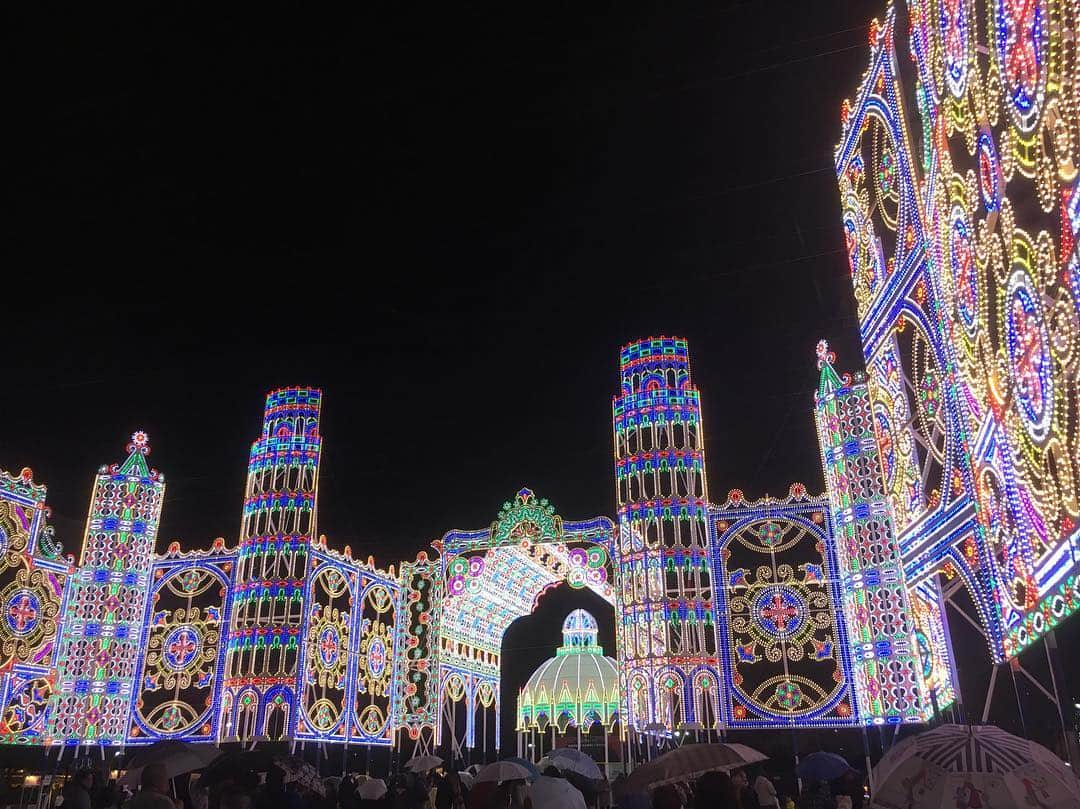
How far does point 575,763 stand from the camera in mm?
13734

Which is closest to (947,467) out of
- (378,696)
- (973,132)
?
(973,132)

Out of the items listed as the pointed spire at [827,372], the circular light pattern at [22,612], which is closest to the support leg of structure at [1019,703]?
the pointed spire at [827,372]

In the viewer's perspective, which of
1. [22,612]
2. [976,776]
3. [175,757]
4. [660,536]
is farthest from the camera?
[22,612]

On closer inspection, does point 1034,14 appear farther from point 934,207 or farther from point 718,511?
point 718,511

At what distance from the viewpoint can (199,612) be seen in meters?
29.2

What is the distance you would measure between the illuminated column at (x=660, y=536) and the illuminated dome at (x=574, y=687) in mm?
15759

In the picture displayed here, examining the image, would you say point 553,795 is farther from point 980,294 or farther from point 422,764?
point 422,764

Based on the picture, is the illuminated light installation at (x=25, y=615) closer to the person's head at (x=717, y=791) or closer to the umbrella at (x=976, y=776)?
the person's head at (x=717, y=791)

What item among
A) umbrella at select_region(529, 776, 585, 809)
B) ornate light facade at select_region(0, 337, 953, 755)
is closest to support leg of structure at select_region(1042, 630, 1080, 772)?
umbrella at select_region(529, 776, 585, 809)

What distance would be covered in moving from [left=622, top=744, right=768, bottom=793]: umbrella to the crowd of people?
5.4 inches

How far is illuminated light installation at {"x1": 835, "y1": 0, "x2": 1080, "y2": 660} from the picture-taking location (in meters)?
5.84

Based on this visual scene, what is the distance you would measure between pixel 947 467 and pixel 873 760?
15.6 meters

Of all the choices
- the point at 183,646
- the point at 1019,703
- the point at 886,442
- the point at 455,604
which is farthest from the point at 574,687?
the point at 1019,703

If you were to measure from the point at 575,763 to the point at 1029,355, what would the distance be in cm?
993
